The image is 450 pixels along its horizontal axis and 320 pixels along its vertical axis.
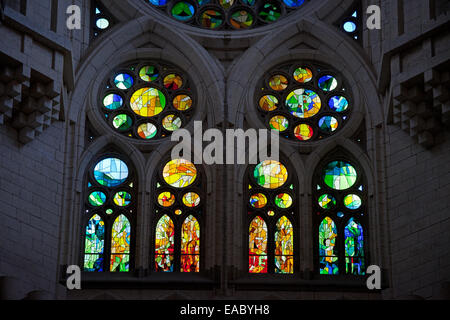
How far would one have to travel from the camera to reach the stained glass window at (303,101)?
1941 centimetres

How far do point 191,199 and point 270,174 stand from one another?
1.58 m

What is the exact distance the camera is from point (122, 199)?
1881 centimetres

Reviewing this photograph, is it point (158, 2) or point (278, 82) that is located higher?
point (158, 2)

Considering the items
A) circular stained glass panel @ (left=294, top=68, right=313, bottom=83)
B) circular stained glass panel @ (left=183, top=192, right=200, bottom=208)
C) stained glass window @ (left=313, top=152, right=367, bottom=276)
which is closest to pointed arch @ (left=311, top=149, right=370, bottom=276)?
stained glass window @ (left=313, top=152, right=367, bottom=276)

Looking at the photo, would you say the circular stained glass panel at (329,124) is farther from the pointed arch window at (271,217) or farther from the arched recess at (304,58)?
the pointed arch window at (271,217)

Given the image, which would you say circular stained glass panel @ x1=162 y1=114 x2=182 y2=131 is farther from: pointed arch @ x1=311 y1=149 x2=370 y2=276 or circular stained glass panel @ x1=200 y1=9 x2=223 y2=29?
pointed arch @ x1=311 y1=149 x2=370 y2=276

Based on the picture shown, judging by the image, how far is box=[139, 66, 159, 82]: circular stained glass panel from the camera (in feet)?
65.3

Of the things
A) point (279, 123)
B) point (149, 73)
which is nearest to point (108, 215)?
point (149, 73)

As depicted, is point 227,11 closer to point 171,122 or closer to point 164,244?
point 171,122

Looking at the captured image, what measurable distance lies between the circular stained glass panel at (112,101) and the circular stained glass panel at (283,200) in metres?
3.56

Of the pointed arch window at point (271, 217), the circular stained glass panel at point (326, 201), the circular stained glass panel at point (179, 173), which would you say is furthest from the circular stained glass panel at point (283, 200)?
the circular stained glass panel at point (179, 173)

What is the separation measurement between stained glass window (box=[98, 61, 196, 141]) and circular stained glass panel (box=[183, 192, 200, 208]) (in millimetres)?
1302
